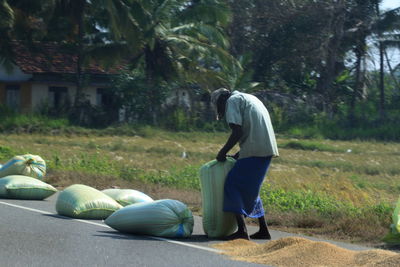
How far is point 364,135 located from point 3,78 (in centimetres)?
1781

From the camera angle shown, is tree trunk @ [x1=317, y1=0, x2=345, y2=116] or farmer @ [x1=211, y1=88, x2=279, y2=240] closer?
farmer @ [x1=211, y1=88, x2=279, y2=240]

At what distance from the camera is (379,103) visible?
144ft

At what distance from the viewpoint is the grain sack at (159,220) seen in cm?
Answer: 787

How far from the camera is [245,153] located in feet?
Result: 25.9

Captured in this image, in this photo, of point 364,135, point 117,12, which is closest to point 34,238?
point 117,12

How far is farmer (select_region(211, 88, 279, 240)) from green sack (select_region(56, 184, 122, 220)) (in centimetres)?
178

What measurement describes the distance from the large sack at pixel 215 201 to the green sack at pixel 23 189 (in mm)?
3746

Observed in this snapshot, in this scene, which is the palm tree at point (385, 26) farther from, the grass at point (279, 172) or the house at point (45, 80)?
the house at point (45, 80)

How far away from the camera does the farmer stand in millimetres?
7855

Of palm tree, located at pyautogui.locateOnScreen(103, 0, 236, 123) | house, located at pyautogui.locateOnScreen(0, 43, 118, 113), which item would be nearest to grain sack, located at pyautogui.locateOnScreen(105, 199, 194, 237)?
palm tree, located at pyautogui.locateOnScreen(103, 0, 236, 123)

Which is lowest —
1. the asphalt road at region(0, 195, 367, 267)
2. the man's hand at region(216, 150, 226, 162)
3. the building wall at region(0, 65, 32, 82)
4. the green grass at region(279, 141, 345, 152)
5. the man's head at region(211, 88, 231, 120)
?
the green grass at region(279, 141, 345, 152)

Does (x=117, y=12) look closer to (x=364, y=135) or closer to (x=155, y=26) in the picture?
(x=155, y=26)

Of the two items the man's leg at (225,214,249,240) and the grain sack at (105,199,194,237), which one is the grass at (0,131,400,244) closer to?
the man's leg at (225,214,249,240)

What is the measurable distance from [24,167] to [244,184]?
564 centimetres
